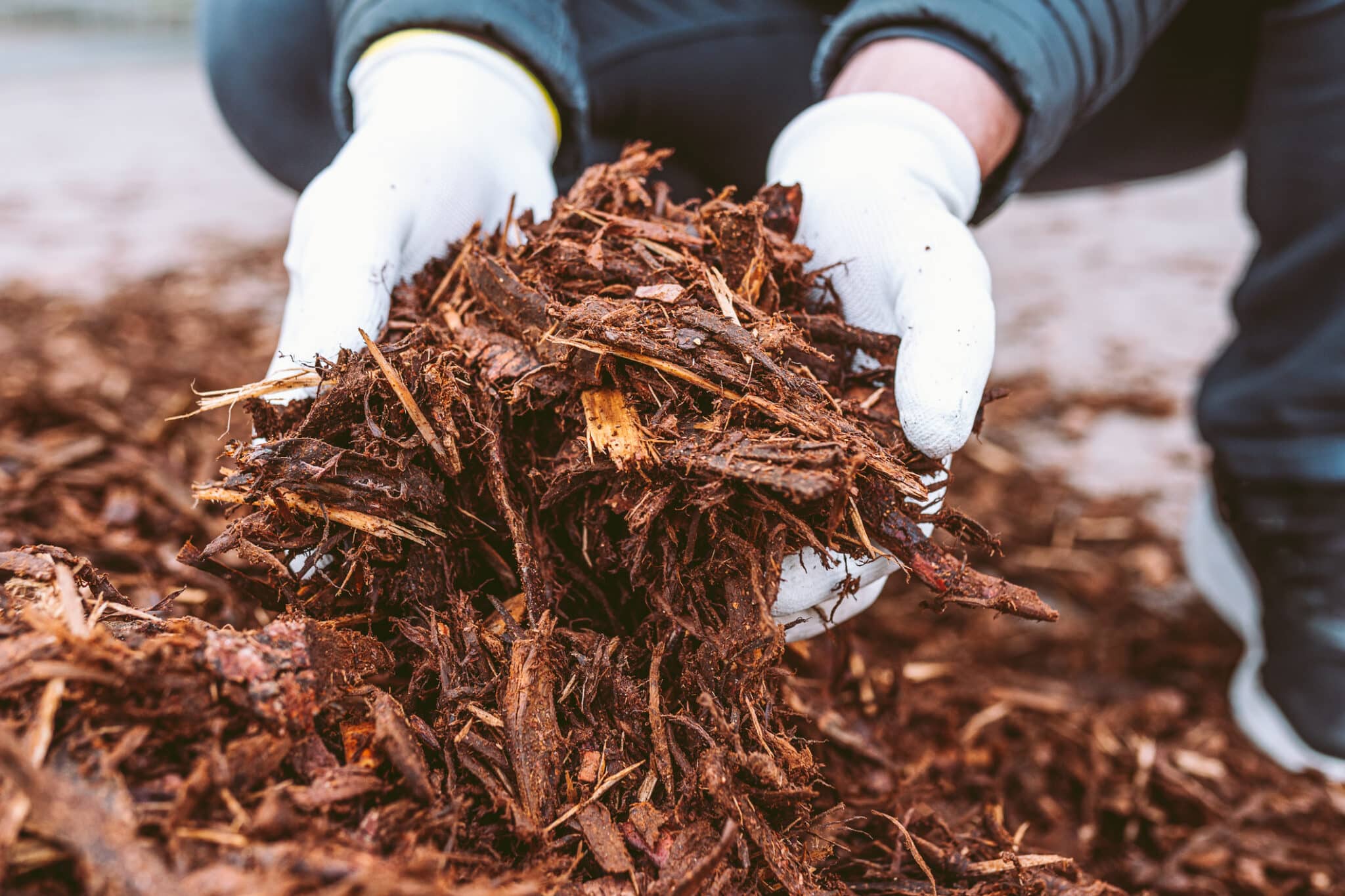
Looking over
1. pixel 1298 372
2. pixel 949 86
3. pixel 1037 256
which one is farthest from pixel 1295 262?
pixel 1037 256

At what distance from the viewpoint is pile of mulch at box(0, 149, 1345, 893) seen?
93 cm

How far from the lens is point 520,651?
3.84 feet

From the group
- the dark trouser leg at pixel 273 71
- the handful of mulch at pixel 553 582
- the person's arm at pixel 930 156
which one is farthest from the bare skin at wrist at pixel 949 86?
the dark trouser leg at pixel 273 71

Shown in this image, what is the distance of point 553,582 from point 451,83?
1346 mm

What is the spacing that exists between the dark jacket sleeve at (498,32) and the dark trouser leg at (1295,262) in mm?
2016

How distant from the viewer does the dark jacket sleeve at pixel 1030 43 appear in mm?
1884

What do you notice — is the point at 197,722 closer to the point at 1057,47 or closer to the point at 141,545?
the point at 141,545

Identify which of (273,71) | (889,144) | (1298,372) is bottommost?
(1298,372)

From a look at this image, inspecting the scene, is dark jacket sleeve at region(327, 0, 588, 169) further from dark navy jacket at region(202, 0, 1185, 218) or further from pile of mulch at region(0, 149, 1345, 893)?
pile of mulch at region(0, 149, 1345, 893)

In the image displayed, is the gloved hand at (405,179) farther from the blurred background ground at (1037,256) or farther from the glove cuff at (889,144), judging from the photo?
the blurred background ground at (1037,256)

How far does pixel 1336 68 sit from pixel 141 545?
3.28 metres

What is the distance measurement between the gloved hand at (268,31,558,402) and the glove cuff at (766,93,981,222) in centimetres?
62

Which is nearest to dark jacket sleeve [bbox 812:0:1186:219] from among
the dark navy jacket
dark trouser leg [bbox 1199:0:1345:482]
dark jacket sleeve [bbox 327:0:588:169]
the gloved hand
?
the dark navy jacket

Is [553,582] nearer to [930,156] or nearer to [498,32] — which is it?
[930,156]
